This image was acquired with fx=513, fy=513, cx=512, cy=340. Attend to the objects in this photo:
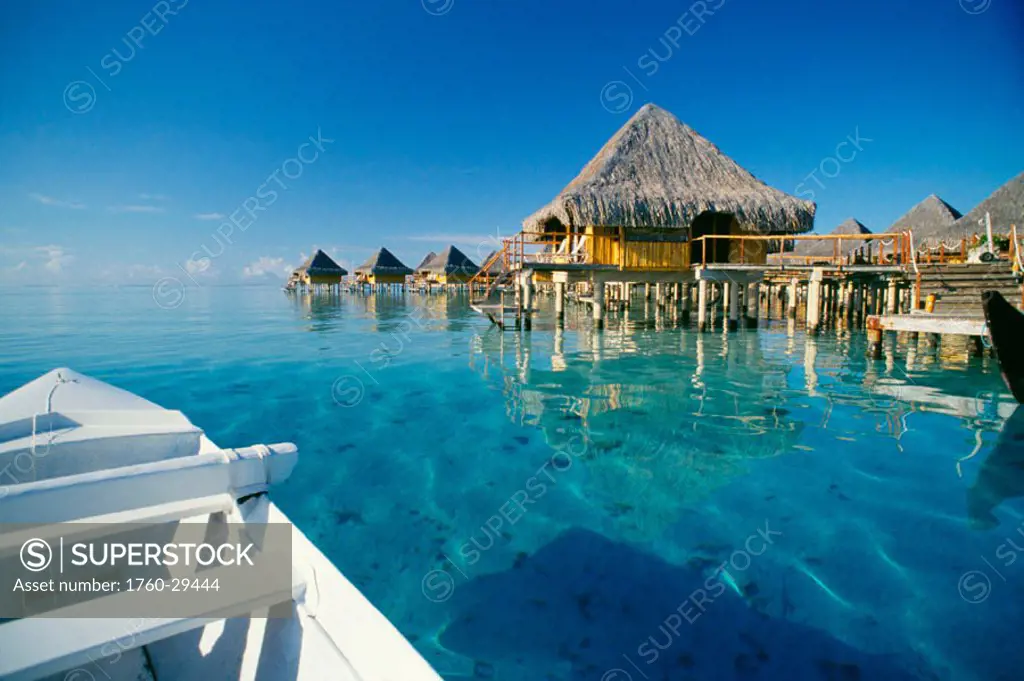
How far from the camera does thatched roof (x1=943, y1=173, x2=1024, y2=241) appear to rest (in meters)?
21.1

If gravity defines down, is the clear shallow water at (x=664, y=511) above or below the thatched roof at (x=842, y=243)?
below

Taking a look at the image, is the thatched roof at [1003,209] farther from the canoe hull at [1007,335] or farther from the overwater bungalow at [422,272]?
the overwater bungalow at [422,272]

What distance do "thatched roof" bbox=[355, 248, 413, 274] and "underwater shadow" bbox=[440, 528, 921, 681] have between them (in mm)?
46185

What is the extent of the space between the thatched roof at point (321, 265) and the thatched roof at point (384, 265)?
8.16 ft

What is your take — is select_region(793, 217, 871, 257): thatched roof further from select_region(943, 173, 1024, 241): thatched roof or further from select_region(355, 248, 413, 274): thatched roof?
select_region(355, 248, 413, 274): thatched roof

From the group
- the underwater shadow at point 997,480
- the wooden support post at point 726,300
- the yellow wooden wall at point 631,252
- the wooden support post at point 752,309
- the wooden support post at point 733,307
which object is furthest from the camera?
the wooden support post at point 752,309

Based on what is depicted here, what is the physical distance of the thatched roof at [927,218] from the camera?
28.3 meters

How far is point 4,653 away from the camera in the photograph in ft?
5.08

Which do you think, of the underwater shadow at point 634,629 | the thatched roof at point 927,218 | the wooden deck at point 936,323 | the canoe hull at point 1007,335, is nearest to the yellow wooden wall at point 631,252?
the wooden deck at point 936,323

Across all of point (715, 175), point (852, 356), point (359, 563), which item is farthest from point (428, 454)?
point (715, 175)

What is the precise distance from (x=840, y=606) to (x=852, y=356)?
10.9 m

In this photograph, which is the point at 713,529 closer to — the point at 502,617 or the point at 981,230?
the point at 502,617

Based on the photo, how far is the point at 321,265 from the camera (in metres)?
50.0

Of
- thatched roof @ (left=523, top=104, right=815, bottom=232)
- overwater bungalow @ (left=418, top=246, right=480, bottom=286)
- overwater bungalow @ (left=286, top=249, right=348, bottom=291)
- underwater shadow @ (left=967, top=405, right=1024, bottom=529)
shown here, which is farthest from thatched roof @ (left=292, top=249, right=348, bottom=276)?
underwater shadow @ (left=967, top=405, right=1024, bottom=529)
